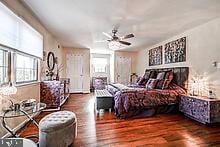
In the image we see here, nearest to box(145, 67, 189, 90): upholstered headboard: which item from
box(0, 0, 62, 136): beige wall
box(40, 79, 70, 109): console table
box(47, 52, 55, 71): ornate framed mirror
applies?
box(40, 79, 70, 109): console table

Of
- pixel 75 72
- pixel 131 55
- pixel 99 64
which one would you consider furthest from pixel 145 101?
pixel 99 64

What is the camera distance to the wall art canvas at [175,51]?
4969 mm

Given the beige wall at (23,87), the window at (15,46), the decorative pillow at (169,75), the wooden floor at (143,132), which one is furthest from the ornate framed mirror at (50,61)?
the decorative pillow at (169,75)

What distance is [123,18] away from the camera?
3.72m

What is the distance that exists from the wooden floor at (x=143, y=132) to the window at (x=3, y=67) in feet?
3.61

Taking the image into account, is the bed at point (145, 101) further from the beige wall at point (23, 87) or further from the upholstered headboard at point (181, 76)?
the beige wall at point (23, 87)

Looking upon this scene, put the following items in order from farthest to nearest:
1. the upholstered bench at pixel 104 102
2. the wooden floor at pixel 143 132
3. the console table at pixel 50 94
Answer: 1. the console table at pixel 50 94
2. the upholstered bench at pixel 104 102
3. the wooden floor at pixel 143 132

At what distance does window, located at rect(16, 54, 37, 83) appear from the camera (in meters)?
3.25

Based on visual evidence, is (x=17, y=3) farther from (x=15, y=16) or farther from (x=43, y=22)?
(x=43, y=22)

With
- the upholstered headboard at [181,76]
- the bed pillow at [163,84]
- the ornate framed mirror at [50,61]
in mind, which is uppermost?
the ornate framed mirror at [50,61]

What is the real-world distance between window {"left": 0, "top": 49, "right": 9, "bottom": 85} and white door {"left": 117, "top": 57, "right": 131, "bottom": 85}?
6.75 meters

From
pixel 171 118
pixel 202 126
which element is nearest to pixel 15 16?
pixel 171 118

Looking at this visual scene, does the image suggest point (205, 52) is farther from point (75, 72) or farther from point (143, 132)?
point (75, 72)

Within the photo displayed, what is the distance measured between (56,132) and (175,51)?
4.85 m
